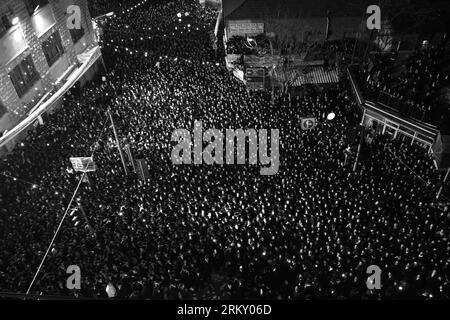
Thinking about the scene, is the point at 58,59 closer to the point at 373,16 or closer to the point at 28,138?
the point at 28,138

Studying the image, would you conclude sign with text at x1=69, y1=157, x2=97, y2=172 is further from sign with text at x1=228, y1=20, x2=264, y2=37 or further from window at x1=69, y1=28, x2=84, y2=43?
sign with text at x1=228, y1=20, x2=264, y2=37

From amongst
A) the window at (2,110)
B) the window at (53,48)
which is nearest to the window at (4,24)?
the window at (53,48)

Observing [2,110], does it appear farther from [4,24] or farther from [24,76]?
[4,24]

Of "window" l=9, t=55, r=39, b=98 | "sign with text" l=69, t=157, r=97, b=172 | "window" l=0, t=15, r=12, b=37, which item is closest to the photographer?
"sign with text" l=69, t=157, r=97, b=172

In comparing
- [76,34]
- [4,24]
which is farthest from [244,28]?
[4,24]

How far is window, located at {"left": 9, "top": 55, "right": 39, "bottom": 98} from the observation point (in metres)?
18.9

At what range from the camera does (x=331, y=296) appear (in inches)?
444

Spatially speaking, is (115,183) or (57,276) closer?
(57,276)

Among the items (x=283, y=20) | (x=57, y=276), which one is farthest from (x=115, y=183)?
(x=283, y=20)

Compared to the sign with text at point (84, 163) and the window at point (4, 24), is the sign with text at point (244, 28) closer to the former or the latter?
the window at point (4, 24)

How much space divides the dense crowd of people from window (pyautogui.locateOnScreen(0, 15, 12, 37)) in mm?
4806

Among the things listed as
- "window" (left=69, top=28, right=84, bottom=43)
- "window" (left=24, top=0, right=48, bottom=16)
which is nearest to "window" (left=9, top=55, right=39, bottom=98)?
"window" (left=24, top=0, right=48, bottom=16)

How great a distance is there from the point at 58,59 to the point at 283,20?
564 inches

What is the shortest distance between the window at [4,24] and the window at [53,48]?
2958 millimetres
